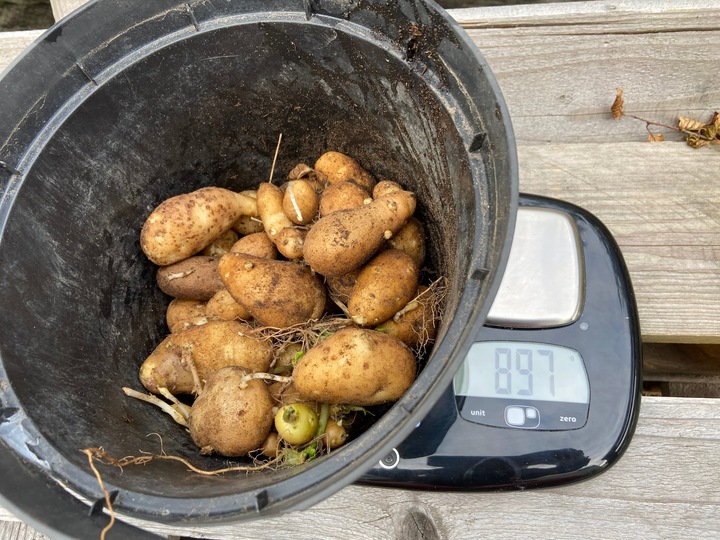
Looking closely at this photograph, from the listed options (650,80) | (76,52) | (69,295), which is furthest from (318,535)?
(650,80)

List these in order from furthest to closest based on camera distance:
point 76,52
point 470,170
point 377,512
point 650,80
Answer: point 650,80, point 377,512, point 76,52, point 470,170

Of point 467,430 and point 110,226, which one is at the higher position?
point 110,226

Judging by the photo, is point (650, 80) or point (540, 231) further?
point (650, 80)

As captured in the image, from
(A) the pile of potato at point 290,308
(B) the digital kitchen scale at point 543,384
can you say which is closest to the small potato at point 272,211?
(A) the pile of potato at point 290,308

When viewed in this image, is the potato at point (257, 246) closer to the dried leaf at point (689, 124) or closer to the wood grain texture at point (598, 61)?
the wood grain texture at point (598, 61)

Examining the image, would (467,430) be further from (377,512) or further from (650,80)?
(650,80)

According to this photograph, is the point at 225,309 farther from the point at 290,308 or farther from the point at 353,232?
the point at 353,232
